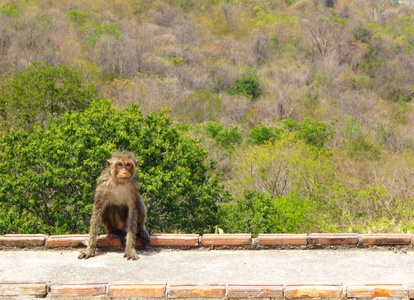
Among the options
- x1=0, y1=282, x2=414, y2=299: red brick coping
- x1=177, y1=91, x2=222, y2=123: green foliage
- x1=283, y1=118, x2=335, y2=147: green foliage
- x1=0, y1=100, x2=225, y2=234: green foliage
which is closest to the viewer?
x1=0, y1=282, x2=414, y2=299: red brick coping

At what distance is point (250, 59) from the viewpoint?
57.6 metres

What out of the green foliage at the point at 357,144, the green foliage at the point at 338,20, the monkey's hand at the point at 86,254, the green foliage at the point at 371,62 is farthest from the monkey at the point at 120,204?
the green foliage at the point at 338,20

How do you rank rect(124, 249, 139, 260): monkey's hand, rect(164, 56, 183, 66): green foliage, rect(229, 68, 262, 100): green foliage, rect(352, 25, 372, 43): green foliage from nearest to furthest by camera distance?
rect(124, 249, 139, 260): monkey's hand → rect(229, 68, 262, 100): green foliage → rect(164, 56, 183, 66): green foliage → rect(352, 25, 372, 43): green foliage

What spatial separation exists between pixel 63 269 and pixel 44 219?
35.1 feet

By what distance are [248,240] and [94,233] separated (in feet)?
6.79

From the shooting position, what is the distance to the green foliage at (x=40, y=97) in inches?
1027

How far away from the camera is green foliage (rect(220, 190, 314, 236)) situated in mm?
17359

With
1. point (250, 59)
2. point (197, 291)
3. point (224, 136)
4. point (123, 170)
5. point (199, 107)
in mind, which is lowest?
point (224, 136)

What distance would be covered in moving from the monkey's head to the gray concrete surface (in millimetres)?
1016

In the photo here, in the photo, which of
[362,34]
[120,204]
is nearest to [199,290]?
[120,204]

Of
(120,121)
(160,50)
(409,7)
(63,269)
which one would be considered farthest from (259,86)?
(63,269)

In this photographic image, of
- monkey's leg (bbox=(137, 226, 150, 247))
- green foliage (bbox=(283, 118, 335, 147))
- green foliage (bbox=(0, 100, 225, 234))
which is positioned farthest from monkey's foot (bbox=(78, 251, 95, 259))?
green foliage (bbox=(283, 118, 335, 147))

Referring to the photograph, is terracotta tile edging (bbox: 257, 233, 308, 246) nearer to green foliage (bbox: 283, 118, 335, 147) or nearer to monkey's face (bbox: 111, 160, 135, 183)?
monkey's face (bbox: 111, 160, 135, 183)

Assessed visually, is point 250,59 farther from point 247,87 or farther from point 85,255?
point 85,255
